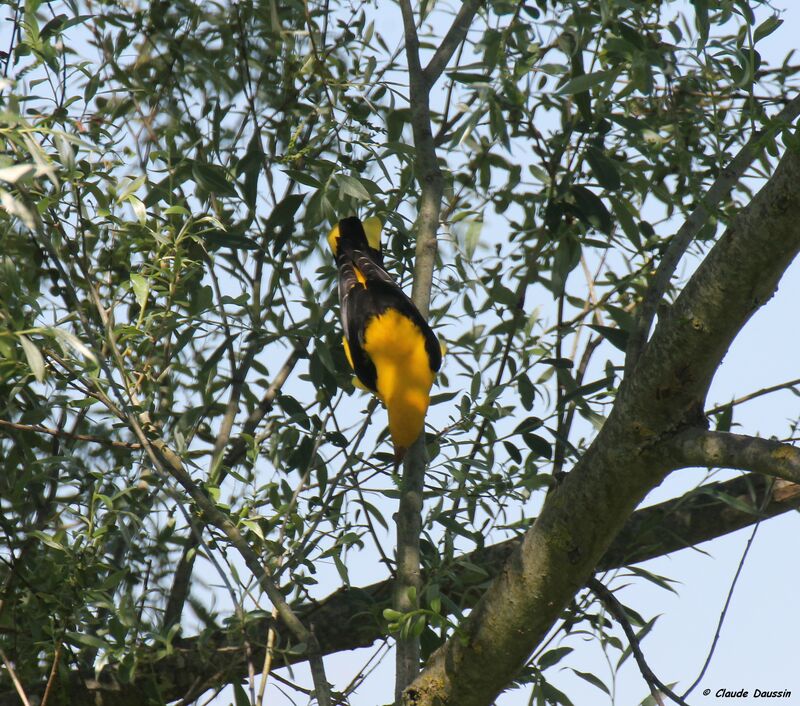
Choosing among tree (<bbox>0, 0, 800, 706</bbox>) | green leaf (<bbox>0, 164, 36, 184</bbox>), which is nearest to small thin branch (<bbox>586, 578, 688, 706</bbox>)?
tree (<bbox>0, 0, 800, 706</bbox>)

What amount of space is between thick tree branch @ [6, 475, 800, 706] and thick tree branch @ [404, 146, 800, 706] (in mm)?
581

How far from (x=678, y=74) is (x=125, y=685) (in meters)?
2.83

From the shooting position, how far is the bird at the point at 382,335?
3.66 m

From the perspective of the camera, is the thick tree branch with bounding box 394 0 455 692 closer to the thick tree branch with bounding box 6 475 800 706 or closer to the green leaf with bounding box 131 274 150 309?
the thick tree branch with bounding box 6 475 800 706

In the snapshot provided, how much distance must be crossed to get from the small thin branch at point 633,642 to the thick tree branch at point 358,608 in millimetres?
391

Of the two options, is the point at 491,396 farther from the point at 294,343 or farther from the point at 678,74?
the point at 678,74

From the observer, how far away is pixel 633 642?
100 inches

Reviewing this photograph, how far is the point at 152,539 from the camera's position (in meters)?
3.39

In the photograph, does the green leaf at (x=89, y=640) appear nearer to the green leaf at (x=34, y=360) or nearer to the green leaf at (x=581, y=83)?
the green leaf at (x=34, y=360)

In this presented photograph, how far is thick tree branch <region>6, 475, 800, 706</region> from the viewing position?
3.17 meters

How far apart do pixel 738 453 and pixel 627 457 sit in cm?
29

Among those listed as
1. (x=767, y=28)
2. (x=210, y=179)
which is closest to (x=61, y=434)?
(x=210, y=179)

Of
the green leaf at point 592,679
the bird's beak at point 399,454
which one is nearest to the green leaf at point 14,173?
the bird's beak at point 399,454

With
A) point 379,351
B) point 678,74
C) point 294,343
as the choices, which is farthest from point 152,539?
point 678,74
